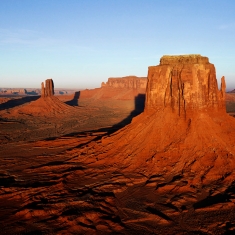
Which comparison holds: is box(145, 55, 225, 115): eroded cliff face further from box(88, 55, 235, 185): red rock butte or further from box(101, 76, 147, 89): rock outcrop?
box(101, 76, 147, 89): rock outcrop

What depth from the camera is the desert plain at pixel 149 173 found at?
8.30m

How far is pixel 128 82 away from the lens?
268ft

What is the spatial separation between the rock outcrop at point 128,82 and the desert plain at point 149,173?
6057cm

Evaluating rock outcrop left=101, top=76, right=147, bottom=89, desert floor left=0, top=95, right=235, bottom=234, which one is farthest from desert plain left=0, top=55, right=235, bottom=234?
rock outcrop left=101, top=76, right=147, bottom=89

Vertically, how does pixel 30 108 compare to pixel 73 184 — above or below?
above

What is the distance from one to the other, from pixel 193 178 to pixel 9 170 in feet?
33.3

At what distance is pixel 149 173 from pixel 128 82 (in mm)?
70994

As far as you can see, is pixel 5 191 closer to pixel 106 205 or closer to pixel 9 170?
pixel 9 170

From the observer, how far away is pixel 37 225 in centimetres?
814

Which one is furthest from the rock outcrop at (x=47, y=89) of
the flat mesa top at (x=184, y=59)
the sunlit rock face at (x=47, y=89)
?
the flat mesa top at (x=184, y=59)

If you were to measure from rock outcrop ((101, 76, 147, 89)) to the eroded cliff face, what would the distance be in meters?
62.1

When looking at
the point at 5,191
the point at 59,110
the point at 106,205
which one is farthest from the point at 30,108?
the point at 106,205

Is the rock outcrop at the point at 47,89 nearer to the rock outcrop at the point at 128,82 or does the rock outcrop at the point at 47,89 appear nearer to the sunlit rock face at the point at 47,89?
the sunlit rock face at the point at 47,89

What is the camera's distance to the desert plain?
8297mm
